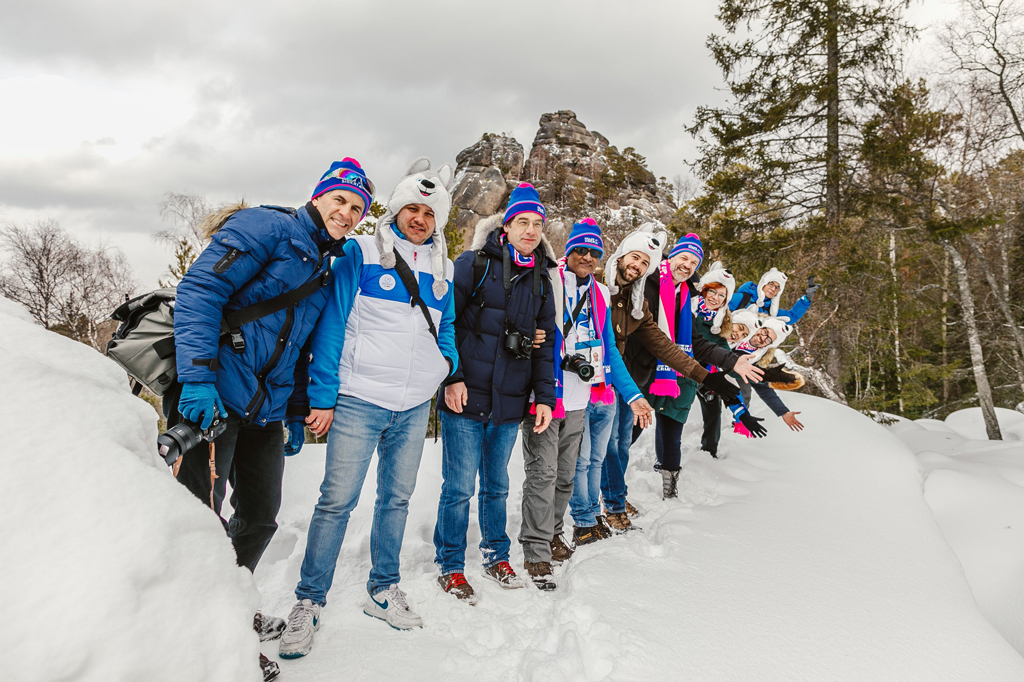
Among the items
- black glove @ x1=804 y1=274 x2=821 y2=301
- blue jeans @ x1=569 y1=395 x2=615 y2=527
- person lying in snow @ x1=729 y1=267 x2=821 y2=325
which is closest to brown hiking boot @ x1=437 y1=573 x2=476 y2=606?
blue jeans @ x1=569 y1=395 x2=615 y2=527

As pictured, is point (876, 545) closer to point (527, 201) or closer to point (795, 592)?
point (795, 592)

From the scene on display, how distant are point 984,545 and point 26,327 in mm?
5547

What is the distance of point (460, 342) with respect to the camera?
287 cm

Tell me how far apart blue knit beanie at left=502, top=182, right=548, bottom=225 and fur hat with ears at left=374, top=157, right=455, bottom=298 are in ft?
1.47

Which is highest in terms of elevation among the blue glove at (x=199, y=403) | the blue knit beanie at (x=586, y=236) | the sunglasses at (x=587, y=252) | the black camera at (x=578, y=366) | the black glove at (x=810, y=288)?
the black glove at (x=810, y=288)

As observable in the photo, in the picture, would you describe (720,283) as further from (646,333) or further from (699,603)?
(699,603)

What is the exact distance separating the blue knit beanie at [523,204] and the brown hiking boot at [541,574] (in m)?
2.19

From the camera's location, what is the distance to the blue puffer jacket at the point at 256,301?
1845 mm

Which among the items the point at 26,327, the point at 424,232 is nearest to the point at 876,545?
the point at 424,232

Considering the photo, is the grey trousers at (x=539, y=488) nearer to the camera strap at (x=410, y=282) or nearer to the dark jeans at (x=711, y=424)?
the camera strap at (x=410, y=282)

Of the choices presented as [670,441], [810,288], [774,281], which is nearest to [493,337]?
[670,441]

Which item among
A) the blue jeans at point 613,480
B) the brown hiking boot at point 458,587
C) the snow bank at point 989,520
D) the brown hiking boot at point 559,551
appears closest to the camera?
the brown hiking boot at point 458,587

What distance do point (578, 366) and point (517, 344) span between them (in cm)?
53

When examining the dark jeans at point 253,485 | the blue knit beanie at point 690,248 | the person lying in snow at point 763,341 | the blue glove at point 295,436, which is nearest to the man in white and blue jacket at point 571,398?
the blue knit beanie at point 690,248
